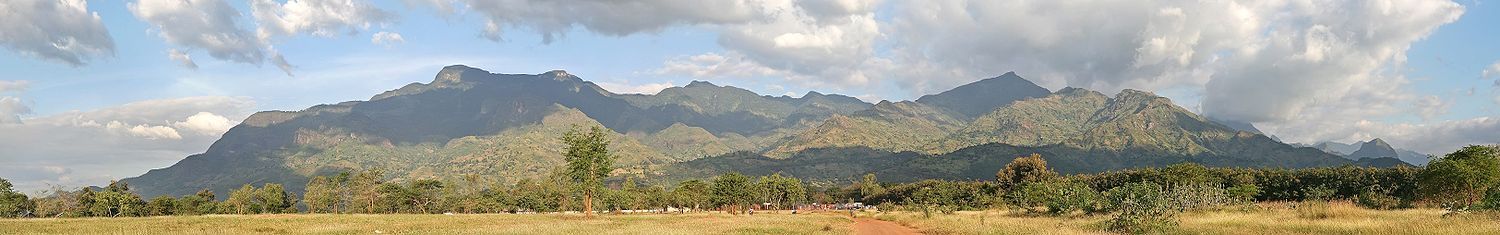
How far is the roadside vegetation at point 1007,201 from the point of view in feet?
101

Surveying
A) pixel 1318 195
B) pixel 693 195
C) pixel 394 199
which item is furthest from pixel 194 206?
pixel 1318 195

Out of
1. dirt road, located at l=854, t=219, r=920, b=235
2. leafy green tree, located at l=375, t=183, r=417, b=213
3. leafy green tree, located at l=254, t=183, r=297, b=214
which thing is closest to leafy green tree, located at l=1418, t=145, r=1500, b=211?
dirt road, located at l=854, t=219, r=920, b=235

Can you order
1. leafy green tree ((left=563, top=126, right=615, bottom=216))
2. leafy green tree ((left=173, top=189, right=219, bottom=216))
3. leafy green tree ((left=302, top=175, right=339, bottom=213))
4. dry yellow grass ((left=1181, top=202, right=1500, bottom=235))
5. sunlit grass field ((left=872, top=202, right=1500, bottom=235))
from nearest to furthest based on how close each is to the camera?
1. dry yellow grass ((left=1181, top=202, right=1500, bottom=235))
2. sunlit grass field ((left=872, top=202, right=1500, bottom=235))
3. leafy green tree ((left=563, top=126, right=615, bottom=216))
4. leafy green tree ((left=173, top=189, right=219, bottom=216))
5. leafy green tree ((left=302, top=175, right=339, bottom=213))

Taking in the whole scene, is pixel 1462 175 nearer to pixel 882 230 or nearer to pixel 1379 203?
pixel 1379 203

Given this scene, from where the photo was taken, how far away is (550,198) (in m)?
168

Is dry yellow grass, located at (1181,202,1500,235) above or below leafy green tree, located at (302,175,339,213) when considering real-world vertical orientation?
below

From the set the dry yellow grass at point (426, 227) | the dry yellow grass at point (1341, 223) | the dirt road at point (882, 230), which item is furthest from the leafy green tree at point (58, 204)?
the dry yellow grass at point (1341, 223)

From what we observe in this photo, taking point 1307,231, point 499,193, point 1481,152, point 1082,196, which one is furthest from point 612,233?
point 499,193

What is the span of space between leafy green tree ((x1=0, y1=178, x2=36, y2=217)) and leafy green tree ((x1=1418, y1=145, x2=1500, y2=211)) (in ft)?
536

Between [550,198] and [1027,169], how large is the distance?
9851 centimetres

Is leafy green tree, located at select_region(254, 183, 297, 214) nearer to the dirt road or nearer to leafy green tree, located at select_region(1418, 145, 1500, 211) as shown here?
the dirt road

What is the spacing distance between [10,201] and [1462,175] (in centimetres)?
16810

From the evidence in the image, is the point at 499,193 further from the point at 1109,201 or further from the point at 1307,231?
the point at 1307,231

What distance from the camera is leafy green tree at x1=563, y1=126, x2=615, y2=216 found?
69.3 meters
